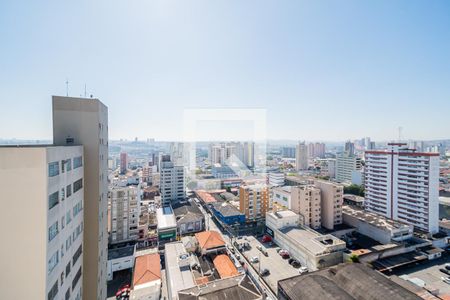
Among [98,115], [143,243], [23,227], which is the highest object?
[98,115]

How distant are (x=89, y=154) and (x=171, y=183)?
12.1 m

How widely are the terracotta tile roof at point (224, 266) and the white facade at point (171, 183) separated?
8.42 metres

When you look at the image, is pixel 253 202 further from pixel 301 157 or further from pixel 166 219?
pixel 301 157

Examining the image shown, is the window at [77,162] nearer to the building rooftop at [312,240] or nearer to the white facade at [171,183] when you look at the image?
the building rooftop at [312,240]

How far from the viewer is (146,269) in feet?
24.2

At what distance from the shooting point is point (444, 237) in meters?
9.91

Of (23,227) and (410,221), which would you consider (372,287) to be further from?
(410,221)

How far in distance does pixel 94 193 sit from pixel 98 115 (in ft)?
4.82

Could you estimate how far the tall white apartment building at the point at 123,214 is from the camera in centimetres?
1002

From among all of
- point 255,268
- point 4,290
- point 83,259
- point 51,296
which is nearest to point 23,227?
point 4,290

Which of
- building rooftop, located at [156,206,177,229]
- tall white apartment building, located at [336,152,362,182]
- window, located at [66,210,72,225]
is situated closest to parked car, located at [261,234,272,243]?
building rooftop, located at [156,206,177,229]

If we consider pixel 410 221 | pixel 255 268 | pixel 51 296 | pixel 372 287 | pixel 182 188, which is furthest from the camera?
pixel 182 188

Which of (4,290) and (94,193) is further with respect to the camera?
(94,193)

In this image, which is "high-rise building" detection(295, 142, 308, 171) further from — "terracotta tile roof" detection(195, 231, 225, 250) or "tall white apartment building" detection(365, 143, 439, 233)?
"terracotta tile roof" detection(195, 231, 225, 250)
